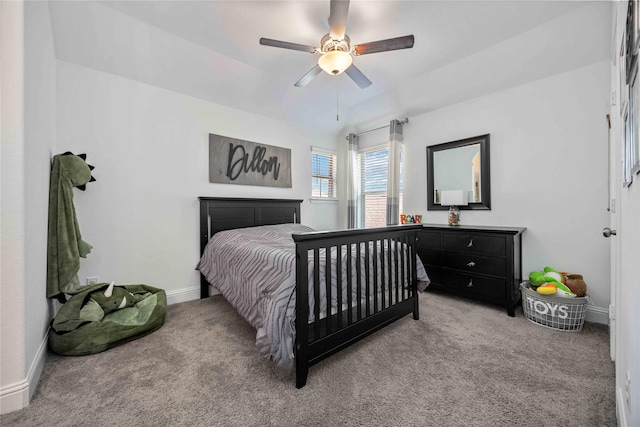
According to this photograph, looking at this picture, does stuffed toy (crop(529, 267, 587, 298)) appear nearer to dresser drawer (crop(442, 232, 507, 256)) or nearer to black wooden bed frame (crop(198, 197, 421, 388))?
dresser drawer (crop(442, 232, 507, 256))

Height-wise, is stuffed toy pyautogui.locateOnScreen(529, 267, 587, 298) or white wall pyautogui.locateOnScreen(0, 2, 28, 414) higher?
white wall pyautogui.locateOnScreen(0, 2, 28, 414)

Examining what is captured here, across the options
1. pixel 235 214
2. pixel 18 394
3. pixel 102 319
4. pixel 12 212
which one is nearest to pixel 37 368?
pixel 18 394

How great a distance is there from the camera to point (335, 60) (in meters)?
1.98

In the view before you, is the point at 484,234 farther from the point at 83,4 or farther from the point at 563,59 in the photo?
the point at 83,4

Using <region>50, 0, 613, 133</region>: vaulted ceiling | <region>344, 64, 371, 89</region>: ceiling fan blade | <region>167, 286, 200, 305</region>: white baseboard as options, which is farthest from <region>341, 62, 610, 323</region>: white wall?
<region>167, 286, 200, 305</region>: white baseboard

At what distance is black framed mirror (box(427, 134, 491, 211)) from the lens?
10.0 ft

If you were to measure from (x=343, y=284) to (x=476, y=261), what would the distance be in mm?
1718

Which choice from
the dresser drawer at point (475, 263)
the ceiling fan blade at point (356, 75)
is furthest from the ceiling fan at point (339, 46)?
the dresser drawer at point (475, 263)

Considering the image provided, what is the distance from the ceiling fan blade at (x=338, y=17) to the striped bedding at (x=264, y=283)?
5.44 feet

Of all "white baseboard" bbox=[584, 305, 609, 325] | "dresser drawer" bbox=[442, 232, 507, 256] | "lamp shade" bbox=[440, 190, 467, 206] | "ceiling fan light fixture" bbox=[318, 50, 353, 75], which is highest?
"ceiling fan light fixture" bbox=[318, 50, 353, 75]

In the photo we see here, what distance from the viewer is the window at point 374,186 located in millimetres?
4215

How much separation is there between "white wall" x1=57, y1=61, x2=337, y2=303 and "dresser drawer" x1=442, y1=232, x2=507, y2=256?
9.03ft

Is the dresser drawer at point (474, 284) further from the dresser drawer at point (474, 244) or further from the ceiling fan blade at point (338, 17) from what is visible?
the ceiling fan blade at point (338, 17)

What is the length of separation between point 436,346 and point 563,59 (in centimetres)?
294
